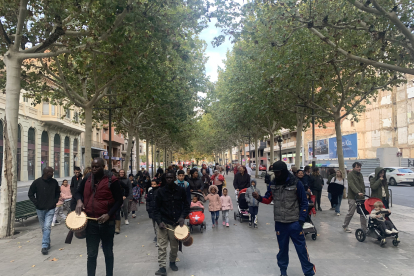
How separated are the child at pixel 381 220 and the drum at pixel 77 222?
6.10 metres

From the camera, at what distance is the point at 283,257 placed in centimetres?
494

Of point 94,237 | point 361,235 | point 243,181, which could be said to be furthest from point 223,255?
point 243,181

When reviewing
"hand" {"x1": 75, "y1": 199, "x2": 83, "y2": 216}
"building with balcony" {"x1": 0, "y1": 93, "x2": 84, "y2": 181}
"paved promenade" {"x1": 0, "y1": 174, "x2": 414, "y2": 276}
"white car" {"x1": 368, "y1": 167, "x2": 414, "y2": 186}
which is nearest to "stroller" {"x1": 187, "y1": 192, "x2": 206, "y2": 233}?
"paved promenade" {"x1": 0, "y1": 174, "x2": 414, "y2": 276}

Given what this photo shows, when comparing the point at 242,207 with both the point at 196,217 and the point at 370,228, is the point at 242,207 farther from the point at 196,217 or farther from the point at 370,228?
the point at 370,228

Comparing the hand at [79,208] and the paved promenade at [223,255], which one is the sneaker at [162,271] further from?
the hand at [79,208]

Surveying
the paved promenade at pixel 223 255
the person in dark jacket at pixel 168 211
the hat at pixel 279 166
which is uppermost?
the hat at pixel 279 166

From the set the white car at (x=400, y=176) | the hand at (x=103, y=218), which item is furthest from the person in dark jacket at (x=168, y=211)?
the white car at (x=400, y=176)

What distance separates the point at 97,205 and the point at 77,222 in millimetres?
368

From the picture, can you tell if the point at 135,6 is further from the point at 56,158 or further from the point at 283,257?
the point at 56,158

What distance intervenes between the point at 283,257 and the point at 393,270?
6.75 feet

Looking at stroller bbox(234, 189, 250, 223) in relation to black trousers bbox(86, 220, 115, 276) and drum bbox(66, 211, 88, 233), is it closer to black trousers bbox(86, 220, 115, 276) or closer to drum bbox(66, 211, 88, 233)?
black trousers bbox(86, 220, 115, 276)

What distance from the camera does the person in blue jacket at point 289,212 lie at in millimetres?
4699

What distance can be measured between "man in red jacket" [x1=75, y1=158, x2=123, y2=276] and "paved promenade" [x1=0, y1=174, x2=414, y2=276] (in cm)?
107

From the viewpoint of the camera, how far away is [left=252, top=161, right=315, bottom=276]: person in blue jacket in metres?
4.70
